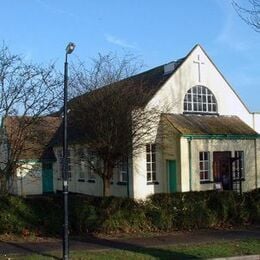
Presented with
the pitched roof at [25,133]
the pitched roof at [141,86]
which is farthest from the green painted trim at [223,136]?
the pitched roof at [25,133]

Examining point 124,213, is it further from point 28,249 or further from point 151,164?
point 151,164

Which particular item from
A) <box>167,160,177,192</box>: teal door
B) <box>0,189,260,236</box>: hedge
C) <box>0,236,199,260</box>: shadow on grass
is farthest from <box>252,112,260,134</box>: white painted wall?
<box>0,236,199,260</box>: shadow on grass

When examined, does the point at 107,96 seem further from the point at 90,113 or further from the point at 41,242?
the point at 41,242

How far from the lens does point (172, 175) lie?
1154 inches

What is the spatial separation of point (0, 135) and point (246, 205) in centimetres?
930

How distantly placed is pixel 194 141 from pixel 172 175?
216cm

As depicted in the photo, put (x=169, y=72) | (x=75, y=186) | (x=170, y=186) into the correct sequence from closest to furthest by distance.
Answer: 1. (x=170, y=186)
2. (x=169, y=72)
3. (x=75, y=186)

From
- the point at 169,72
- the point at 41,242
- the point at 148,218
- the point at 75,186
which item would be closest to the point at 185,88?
the point at 169,72

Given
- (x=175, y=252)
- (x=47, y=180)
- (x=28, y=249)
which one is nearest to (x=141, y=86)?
(x=28, y=249)

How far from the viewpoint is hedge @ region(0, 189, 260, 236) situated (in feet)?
58.0

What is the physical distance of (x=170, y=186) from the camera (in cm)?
2925

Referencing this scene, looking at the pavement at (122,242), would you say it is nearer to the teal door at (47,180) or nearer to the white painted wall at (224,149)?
the white painted wall at (224,149)

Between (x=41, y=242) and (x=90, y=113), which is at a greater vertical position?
(x=90, y=113)

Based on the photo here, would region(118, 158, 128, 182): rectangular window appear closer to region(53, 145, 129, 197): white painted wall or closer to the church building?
the church building
